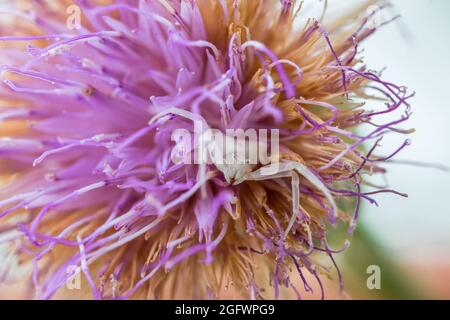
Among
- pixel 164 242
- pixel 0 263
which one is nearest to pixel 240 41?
pixel 164 242

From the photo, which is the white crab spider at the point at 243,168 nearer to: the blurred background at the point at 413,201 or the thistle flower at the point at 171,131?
the thistle flower at the point at 171,131

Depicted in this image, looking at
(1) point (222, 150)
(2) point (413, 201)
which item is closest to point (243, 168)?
(1) point (222, 150)

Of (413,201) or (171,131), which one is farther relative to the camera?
(413,201)

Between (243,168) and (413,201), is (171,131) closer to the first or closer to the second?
(243,168)

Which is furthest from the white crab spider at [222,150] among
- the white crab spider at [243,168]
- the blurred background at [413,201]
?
the blurred background at [413,201]

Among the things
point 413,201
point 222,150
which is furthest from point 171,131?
point 413,201

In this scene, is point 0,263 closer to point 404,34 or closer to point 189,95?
point 189,95

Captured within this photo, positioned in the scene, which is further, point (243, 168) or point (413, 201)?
point (413, 201)

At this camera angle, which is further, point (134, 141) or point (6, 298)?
point (6, 298)
